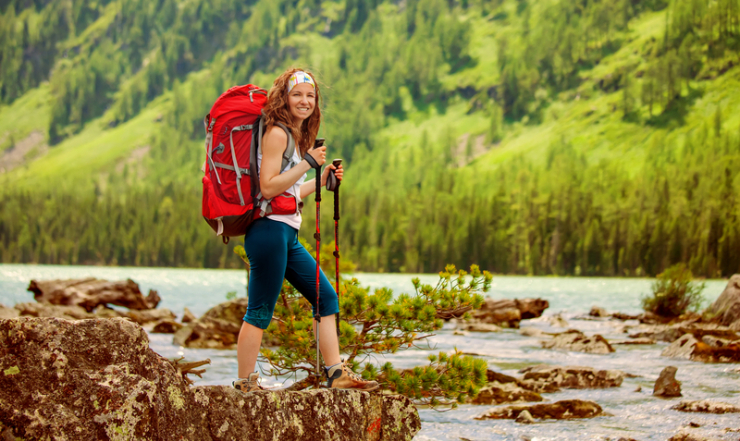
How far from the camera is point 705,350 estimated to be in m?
19.4

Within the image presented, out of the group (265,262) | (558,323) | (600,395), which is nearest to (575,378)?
(600,395)

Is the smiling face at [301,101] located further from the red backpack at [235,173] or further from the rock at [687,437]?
the rock at [687,437]

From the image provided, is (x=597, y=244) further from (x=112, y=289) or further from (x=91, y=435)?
(x=91, y=435)

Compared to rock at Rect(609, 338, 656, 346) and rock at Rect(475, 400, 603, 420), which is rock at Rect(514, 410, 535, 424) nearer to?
rock at Rect(475, 400, 603, 420)

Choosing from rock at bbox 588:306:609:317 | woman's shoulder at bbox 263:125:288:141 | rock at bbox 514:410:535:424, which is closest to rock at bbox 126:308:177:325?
rock at bbox 514:410:535:424

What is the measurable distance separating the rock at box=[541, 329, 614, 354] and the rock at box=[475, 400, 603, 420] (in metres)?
10.4

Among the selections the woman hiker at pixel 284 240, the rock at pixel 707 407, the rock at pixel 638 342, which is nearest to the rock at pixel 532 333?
the rock at pixel 638 342

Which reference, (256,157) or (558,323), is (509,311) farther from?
(256,157)

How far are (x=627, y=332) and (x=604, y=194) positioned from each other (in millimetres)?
131529

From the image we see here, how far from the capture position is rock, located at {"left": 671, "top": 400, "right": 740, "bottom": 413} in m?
12.5

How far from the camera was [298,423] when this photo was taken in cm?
546

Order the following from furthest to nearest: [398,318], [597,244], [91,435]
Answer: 1. [597,244]
2. [398,318]
3. [91,435]

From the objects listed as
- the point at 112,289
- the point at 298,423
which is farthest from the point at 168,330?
the point at 298,423

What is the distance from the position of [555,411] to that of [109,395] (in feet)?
32.5
